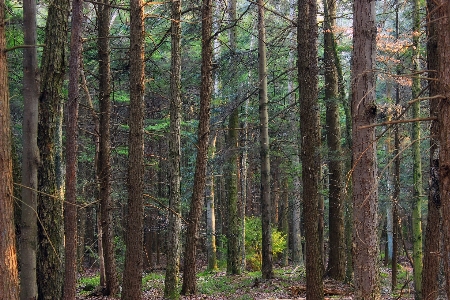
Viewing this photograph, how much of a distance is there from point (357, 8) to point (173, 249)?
791cm

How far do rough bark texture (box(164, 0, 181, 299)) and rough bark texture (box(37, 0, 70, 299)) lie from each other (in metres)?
3.81

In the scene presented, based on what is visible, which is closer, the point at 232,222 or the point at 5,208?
the point at 5,208

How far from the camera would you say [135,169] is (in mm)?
8422

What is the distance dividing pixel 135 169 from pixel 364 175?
4.47m

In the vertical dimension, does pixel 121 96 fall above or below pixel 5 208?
above

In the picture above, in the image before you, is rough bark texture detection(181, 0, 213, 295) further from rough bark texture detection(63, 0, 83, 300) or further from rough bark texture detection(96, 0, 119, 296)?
rough bark texture detection(63, 0, 83, 300)

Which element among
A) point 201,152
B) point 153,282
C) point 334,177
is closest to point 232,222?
point 153,282

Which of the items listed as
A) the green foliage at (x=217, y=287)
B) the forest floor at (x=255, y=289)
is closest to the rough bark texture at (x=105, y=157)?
the forest floor at (x=255, y=289)

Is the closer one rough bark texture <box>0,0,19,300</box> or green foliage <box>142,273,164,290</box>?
rough bark texture <box>0,0,19,300</box>

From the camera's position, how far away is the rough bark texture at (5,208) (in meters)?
4.78

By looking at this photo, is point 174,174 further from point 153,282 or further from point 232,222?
point 153,282

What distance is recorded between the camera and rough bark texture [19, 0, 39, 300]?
614 cm

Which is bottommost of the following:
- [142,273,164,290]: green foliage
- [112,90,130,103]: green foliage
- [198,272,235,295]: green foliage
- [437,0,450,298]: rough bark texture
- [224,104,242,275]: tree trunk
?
[142,273,164,290]: green foliage

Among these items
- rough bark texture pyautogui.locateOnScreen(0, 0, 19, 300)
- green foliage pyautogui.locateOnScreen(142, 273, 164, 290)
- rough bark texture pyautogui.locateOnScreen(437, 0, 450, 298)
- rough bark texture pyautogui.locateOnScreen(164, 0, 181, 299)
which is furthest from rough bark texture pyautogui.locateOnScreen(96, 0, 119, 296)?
rough bark texture pyautogui.locateOnScreen(437, 0, 450, 298)
